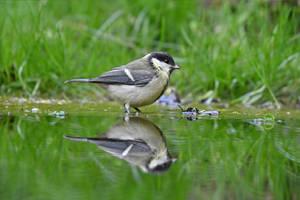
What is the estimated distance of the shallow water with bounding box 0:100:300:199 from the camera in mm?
1699

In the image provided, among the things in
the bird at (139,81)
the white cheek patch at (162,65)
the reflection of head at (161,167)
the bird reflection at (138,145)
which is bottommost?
the reflection of head at (161,167)

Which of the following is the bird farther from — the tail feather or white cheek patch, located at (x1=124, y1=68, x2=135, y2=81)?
the tail feather

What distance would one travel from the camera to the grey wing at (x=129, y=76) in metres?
4.42

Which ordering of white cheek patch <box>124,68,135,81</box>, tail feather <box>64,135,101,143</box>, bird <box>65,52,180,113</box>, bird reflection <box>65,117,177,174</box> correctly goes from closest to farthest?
1. bird reflection <box>65,117,177,174</box>
2. tail feather <box>64,135,101,143</box>
3. bird <box>65,52,180,113</box>
4. white cheek patch <box>124,68,135,81</box>

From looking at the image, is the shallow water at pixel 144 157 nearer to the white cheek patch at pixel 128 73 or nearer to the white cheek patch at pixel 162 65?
the white cheek patch at pixel 128 73

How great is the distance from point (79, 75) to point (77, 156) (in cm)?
330

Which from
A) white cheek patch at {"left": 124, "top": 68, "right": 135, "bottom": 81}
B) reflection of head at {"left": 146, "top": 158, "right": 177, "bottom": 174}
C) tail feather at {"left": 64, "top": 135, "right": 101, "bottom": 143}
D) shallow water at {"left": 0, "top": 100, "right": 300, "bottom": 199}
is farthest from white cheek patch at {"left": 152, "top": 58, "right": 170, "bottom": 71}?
reflection of head at {"left": 146, "top": 158, "right": 177, "bottom": 174}

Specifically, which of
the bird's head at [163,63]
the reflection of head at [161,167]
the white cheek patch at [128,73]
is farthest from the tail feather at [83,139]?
the bird's head at [163,63]

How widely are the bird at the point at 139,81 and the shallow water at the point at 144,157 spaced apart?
1.47 feet

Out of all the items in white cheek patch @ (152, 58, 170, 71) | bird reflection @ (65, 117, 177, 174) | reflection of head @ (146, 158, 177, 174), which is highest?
white cheek patch @ (152, 58, 170, 71)

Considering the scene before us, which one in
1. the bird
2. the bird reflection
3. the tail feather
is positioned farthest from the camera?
the bird

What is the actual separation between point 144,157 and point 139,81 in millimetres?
2197

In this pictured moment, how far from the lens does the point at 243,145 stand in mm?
2725

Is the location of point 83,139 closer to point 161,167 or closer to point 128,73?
point 161,167
